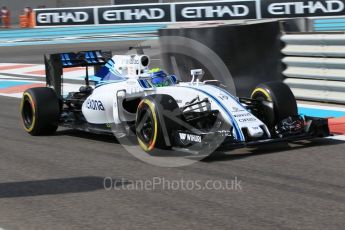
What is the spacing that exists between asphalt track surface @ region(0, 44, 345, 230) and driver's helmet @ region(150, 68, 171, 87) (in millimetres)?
866

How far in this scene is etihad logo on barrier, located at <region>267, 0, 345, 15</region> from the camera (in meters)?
20.4

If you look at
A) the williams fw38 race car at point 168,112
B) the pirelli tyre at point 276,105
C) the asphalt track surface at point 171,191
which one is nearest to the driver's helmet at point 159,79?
the williams fw38 race car at point 168,112

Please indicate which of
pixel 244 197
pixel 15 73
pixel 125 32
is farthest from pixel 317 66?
pixel 125 32

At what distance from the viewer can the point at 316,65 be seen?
10.4 meters

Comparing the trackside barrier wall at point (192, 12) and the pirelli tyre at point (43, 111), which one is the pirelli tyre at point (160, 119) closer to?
the pirelli tyre at point (43, 111)

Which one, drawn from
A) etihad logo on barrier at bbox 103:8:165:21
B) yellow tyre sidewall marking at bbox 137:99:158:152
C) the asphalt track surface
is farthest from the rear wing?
etihad logo on barrier at bbox 103:8:165:21

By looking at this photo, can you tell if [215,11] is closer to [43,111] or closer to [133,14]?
[133,14]

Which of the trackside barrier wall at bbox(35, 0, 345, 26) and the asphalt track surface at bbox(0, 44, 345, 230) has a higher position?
the trackside barrier wall at bbox(35, 0, 345, 26)

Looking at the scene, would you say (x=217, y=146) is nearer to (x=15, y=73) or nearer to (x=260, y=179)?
(x=260, y=179)

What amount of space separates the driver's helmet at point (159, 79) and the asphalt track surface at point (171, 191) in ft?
2.84

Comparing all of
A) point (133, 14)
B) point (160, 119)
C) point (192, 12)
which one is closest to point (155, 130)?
point (160, 119)

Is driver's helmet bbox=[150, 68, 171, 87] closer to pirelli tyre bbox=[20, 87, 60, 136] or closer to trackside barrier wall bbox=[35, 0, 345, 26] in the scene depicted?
pirelli tyre bbox=[20, 87, 60, 136]

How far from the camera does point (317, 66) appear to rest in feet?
34.0

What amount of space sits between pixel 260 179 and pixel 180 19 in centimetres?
1888
